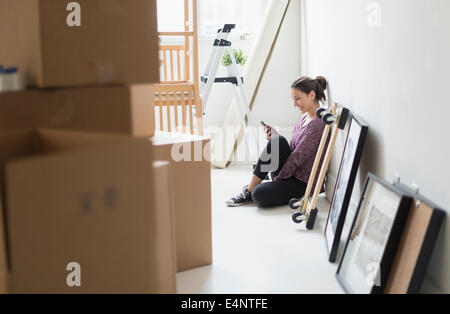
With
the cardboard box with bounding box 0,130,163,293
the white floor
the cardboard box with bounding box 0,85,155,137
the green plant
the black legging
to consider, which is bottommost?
the white floor

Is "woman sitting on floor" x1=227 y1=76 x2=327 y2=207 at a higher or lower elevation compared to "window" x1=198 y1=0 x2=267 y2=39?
lower

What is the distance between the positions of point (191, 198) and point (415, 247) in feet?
3.45

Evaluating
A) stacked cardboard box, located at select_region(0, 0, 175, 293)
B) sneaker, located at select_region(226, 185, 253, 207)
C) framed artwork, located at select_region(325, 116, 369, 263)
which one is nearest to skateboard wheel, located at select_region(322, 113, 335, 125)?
framed artwork, located at select_region(325, 116, 369, 263)

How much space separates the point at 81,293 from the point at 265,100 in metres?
4.06

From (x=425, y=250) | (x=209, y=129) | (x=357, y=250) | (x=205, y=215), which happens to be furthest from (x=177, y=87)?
(x=425, y=250)

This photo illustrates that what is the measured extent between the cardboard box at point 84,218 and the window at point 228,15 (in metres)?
4.13

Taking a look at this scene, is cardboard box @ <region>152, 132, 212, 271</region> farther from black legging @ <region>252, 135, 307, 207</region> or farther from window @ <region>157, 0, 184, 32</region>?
window @ <region>157, 0, 184, 32</region>

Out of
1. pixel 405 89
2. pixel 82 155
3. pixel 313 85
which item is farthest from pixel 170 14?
pixel 82 155

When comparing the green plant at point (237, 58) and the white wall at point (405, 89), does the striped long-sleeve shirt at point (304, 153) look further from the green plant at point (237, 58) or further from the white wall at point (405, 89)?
the green plant at point (237, 58)

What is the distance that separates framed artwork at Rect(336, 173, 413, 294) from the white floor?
13 centimetres

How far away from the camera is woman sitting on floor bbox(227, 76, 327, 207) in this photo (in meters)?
3.47

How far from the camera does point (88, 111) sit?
1539mm
